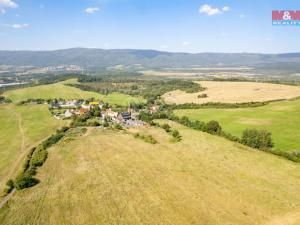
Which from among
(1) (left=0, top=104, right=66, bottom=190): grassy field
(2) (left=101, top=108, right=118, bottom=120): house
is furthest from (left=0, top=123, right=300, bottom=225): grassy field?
(2) (left=101, top=108, right=118, bottom=120): house

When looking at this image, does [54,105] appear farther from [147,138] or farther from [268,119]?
[268,119]

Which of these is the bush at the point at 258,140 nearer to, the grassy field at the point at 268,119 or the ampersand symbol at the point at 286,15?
the grassy field at the point at 268,119

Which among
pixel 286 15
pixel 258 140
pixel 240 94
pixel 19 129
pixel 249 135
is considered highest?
pixel 286 15

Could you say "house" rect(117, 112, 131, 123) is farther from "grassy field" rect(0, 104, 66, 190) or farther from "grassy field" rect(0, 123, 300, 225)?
"grassy field" rect(0, 123, 300, 225)

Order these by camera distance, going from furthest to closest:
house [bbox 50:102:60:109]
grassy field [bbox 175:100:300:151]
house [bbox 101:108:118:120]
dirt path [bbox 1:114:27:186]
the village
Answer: house [bbox 50:102:60:109], house [bbox 101:108:118:120], the village, grassy field [bbox 175:100:300:151], dirt path [bbox 1:114:27:186]

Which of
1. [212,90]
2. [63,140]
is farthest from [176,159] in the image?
[212,90]

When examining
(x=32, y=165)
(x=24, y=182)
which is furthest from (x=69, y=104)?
(x=24, y=182)

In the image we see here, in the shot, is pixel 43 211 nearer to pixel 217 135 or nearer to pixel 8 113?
pixel 217 135
